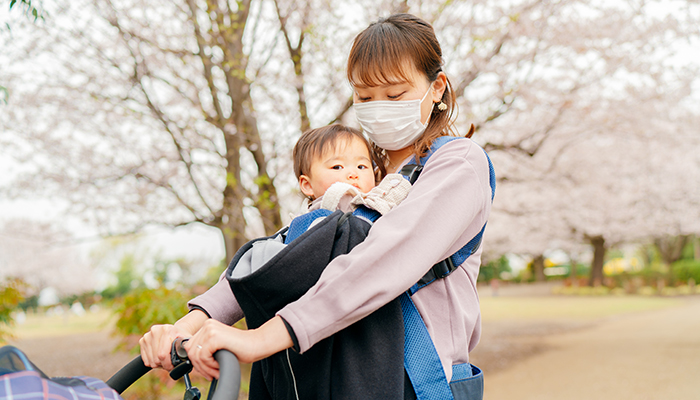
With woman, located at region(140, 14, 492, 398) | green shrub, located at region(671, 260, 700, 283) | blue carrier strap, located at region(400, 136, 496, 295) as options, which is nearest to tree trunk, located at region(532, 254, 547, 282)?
green shrub, located at region(671, 260, 700, 283)

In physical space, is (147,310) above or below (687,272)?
above

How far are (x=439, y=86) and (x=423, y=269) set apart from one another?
2.52ft

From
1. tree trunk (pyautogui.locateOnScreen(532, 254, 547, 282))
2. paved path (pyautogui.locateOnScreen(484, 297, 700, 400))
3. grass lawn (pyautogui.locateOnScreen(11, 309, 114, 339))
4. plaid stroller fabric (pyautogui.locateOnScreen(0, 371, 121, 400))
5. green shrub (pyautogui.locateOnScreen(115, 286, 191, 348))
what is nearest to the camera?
plaid stroller fabric (pyautogui.locateOnScreen(0, 371, 121, 400))

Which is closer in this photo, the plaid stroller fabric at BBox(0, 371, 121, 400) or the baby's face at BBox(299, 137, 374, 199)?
the plaid stroller fabric at BBox(0, 371, 121, 400)

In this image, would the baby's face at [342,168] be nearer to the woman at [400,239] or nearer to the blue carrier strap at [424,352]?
the woman at [400,239]

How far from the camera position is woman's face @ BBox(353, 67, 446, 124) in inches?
58.9

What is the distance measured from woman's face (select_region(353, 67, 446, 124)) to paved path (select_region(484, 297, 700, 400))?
19.9 ft

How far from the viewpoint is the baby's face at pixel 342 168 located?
4.91 feet

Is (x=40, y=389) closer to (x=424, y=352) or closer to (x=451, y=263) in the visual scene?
(x=424, y=352)

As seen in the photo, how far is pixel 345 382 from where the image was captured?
112cm

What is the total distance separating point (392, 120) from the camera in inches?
60.7

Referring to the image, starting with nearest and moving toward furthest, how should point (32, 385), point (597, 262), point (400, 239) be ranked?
point (32, 385)
point (400, 239)
point (597, 262)

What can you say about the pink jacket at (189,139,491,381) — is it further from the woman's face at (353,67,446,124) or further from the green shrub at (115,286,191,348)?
the green shrub at (115,286,191,348)

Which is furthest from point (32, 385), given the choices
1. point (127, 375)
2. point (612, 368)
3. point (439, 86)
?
point (612, 368)
